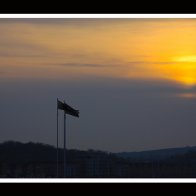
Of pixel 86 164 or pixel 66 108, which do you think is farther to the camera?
pixel 86 164

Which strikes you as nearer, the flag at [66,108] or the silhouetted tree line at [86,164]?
the flag at [66,108]

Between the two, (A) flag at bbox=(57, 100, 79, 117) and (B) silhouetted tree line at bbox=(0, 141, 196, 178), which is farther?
(B) silhouetted tree line at bbox=(0, 141, 196, 178)

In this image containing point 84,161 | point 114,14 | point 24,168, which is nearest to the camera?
point 114,14

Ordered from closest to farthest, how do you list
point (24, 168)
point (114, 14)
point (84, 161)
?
point (114, 14) < point (84, 161) < point (24, 168)
